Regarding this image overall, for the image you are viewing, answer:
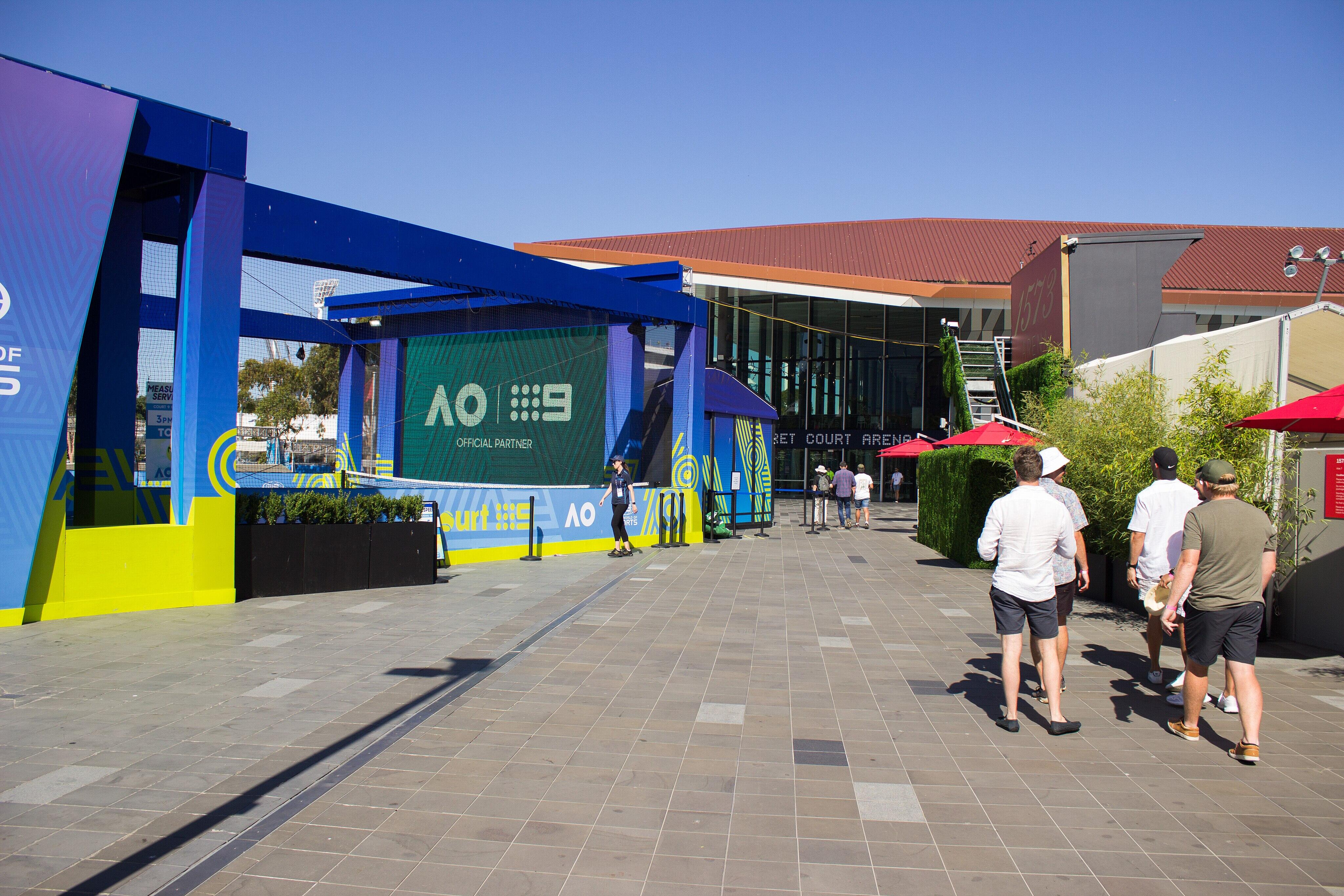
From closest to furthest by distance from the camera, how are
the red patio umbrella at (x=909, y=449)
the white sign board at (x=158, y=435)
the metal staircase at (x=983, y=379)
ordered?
the white sign board at (x=158, y=435)
the red patio umbrella at (x=909, y=449)
the metal staircase at (x=983, y=379)

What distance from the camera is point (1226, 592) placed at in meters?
4.61

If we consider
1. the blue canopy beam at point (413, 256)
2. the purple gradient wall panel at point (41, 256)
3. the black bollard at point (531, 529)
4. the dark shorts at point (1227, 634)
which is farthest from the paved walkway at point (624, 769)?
the black bollard at point (531, 529)

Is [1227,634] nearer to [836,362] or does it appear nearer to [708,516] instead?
[708,516]

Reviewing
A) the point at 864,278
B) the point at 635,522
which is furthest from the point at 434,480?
the point at 864,278

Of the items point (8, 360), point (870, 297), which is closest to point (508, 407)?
point (8, 360)

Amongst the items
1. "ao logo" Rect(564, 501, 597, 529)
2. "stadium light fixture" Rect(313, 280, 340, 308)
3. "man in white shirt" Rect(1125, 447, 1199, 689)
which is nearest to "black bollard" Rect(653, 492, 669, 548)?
"ao logo" Rect(564, 501, 597, 529)

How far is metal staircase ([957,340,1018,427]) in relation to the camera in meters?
20.0

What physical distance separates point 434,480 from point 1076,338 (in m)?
14.9

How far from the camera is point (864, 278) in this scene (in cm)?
3047

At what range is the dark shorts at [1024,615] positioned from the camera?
4984mm

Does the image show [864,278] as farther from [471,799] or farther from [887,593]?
[471,799]

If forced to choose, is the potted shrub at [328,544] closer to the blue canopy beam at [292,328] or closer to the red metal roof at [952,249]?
the blue canopy beam at [292,328]

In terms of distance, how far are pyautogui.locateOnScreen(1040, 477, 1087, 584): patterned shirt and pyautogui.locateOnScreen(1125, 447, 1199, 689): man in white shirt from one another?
0.46m

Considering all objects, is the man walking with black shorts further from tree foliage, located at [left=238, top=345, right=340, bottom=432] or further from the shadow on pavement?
tree foliage, located at [left=238, top=345, right=340, bottom=432]
